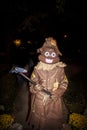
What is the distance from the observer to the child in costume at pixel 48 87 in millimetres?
6828

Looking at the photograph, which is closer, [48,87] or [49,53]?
[49,53]

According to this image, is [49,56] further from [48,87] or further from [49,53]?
[48,87]

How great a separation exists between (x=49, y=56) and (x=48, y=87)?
2.48 ft

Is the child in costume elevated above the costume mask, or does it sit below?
below

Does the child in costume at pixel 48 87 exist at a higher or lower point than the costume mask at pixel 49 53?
lower

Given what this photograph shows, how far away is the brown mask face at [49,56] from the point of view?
6762 mm

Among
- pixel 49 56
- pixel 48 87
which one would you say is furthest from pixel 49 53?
pixel 48 87

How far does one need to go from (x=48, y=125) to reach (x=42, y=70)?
1.40m

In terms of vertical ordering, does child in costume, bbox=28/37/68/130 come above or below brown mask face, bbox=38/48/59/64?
below

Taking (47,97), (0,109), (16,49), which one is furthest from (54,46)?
(16,49)

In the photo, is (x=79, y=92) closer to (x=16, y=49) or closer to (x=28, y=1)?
(x=28, y=1)

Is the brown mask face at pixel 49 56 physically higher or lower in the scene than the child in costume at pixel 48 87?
higher

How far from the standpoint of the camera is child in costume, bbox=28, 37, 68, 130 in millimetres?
6828

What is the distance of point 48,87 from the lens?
22.7 feet
